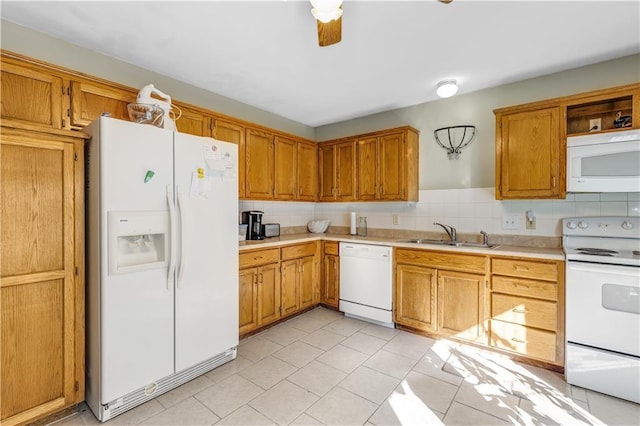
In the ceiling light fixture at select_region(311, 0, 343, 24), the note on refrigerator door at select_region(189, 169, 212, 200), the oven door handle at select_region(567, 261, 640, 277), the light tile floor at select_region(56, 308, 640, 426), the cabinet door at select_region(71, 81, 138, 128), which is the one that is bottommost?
the light tile floor at select_region(56, 308, 640, 426)

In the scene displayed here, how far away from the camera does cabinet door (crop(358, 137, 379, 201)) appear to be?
3.60 m

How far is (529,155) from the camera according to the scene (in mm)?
2584

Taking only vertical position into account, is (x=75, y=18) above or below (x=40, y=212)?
above

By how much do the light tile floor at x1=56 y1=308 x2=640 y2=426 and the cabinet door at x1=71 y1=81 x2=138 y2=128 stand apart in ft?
6.52

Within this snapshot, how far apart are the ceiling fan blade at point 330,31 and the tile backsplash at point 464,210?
2.29 meters

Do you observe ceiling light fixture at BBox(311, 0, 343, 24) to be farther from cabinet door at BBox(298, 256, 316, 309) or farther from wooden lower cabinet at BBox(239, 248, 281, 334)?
cabinet door at BBox(298, 256, 316, 309)

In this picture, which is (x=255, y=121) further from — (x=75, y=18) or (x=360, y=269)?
(x=360, y=269)

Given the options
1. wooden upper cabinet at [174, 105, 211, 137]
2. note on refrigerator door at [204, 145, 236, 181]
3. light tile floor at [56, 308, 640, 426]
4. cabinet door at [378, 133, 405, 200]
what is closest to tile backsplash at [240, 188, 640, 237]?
cabinet door at [378, 133, 405, 200]

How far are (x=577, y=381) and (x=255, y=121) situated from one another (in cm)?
383

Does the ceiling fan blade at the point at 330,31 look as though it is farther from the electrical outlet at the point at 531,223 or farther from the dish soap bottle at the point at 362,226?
the dish soap bottle at the point at 362,226

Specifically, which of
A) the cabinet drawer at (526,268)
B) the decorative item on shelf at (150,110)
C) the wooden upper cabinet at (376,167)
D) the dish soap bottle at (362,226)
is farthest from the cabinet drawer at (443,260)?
the decorative item on shelf at (150,110)

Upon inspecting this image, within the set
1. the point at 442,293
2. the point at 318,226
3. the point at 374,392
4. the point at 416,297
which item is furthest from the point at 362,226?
the point at 374,392

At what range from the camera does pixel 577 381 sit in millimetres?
2104

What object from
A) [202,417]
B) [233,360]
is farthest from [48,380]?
[233,360]
